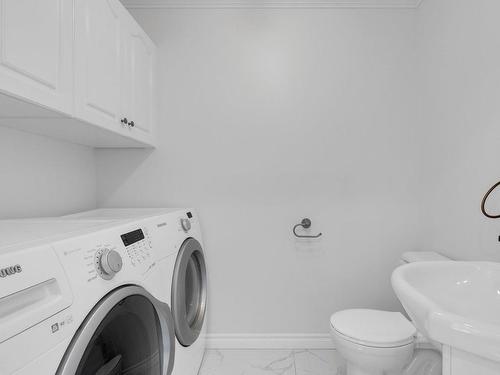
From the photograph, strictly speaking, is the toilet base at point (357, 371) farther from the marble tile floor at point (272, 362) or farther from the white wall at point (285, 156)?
the white wall at point (285, 156)

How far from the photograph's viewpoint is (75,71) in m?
1.15

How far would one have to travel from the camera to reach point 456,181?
160 centimetres

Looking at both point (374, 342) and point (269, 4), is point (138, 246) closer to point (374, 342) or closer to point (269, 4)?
point (374, 342)

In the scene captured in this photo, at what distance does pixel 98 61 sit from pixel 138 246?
0.85 meters

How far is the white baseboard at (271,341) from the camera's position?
79.0 inches

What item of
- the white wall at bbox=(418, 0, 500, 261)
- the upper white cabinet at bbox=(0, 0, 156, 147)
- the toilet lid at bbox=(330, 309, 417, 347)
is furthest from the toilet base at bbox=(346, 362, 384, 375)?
the upper white cabinet at bbox=(0, 0, 156, 147)

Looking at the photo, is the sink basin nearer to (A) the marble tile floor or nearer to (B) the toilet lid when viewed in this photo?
(B) the toilet lid

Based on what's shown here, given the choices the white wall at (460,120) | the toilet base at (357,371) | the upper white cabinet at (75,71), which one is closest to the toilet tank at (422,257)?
the white wall at (460,120)

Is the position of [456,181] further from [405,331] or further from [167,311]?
[167,311]

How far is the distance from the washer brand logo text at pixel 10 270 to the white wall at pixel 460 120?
65.7 inches

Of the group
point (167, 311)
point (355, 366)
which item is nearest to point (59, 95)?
point (167, 311)

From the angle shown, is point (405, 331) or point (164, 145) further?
point (164, 145)

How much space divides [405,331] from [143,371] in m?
1.19

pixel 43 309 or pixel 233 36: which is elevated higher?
pixel 233 36
